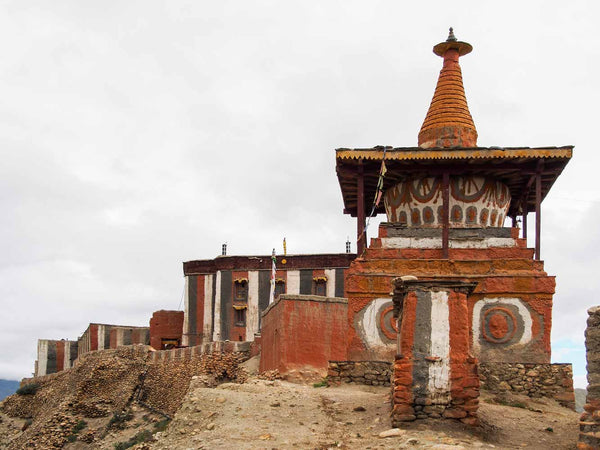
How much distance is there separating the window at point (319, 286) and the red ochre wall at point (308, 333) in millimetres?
18158

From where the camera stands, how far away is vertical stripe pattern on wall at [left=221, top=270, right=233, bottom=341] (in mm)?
47812

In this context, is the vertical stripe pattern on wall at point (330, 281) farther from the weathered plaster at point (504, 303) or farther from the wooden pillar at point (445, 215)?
the weathered plaster at point (504, 303)

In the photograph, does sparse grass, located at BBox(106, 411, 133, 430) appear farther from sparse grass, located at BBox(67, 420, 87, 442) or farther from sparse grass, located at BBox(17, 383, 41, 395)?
sparse grass, located at BBox(17, 383, 41, 395)

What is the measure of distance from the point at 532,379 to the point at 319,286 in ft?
85.9

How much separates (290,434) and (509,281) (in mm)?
9400

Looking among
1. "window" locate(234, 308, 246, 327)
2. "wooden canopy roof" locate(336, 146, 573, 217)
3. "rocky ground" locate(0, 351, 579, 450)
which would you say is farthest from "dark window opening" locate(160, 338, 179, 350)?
"wooden canopy roof" locate(336, 146, 573, 217)

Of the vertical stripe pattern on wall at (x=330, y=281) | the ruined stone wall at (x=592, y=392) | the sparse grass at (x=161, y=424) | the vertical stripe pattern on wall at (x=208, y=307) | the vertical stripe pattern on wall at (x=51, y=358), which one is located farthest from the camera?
the vertical stripe pattern on wall at (x=51, y=358)

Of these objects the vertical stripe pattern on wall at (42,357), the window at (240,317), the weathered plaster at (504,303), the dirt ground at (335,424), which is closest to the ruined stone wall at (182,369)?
the window at (240,317)

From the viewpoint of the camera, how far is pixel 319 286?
154 ft

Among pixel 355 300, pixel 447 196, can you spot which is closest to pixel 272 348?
pixel 355 300

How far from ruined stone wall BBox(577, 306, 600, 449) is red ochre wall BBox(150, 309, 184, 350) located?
3884 centimetres

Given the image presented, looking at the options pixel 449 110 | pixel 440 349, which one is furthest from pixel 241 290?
pixel 440 349

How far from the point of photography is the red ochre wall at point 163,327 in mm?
50719

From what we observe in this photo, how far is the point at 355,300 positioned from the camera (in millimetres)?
22781
